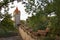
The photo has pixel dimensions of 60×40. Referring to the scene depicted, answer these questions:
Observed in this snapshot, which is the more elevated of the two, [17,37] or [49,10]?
[17,37]

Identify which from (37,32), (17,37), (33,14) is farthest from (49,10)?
(17,37)

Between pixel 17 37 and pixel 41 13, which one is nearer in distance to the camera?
pixel 41 13

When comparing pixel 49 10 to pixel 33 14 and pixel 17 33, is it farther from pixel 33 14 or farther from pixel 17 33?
pixel 17 33

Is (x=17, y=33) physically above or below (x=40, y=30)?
above

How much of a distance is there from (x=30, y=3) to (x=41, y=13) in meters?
0.39

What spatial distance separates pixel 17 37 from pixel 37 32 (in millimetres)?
1559

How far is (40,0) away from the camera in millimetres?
4680

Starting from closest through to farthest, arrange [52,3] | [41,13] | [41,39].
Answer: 1. [52,3]
2. [41,13]
3. [41,39]

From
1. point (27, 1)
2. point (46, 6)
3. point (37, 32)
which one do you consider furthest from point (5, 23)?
point (46, 6)

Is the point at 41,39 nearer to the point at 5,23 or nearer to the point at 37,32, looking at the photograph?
the point at 37,32

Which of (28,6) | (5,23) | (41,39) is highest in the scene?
(5,23)

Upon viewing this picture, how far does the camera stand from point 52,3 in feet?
14.0

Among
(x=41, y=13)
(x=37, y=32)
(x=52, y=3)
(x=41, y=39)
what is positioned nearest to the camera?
(x=52, y=3)

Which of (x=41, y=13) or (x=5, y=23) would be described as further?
(x=5, y=23)
